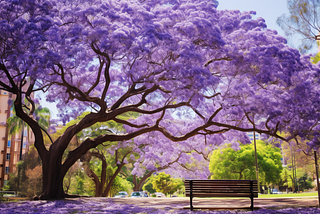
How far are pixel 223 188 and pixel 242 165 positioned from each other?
90.7 feet

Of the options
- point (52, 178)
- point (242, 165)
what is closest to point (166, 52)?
point (52, 178)

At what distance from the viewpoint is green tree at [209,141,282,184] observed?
117 feet

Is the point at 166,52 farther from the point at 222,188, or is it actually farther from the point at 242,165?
the point at 242,165

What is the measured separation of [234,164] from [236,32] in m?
25.8

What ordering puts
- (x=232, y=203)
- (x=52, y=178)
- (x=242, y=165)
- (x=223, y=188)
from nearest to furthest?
(x=223, y=188), (x=232, y=203), (x=52, y=178), (x=242, y=165)

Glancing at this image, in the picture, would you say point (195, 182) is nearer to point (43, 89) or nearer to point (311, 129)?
point (311, 129)

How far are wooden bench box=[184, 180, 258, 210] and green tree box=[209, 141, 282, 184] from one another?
25.7 metres

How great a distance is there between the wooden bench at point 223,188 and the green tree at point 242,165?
25715 millimetres

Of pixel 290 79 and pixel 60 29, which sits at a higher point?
pixel 60 29

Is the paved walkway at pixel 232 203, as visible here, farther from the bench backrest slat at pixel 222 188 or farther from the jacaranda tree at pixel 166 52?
the jacaranda tree at pixel 166 52

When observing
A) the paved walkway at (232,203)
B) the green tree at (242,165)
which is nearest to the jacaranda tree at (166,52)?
the paved walkway at (232,203)

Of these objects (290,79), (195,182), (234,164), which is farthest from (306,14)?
(234,164)

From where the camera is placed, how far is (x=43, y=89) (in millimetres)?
16516

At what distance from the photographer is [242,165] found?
1420 inches
